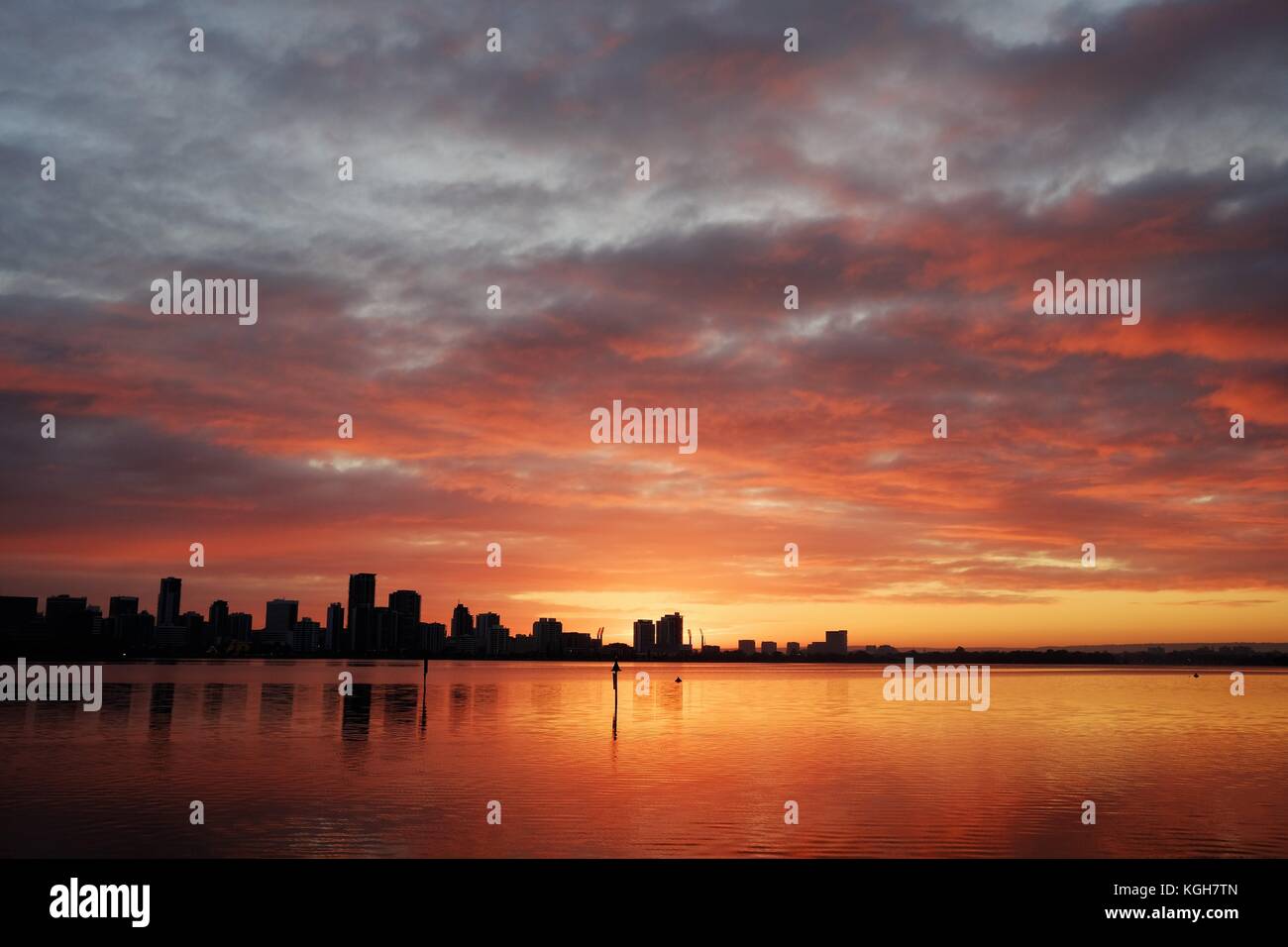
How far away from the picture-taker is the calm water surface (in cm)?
3083

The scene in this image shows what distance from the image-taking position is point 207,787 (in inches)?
1601

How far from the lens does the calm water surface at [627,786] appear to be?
30.8 m

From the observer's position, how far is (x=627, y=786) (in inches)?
1693

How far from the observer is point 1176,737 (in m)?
69.5
